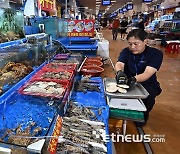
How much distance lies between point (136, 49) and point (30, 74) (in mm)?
1394

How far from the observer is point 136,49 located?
7.19 ft

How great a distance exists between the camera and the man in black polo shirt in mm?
2059

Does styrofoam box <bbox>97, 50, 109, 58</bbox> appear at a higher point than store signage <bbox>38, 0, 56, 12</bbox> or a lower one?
lower

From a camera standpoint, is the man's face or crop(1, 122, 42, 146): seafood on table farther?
the man's face

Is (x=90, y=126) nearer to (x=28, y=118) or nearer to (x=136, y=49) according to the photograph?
(x=28, y=118)

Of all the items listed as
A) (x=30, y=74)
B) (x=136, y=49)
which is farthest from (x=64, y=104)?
(x=136, y=49)

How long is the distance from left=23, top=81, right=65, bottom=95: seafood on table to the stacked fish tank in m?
0.08

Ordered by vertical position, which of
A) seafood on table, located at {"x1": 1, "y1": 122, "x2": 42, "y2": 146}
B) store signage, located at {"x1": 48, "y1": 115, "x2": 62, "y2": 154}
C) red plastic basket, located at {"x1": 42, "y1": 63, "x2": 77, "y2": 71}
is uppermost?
red plastic basket, located at {"x1": 42, "y1": 63, "x2": 77, "y2": 71}

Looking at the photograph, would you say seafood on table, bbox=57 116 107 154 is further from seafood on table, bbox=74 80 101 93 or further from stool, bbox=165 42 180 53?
stool, bbox=165 42 180 53

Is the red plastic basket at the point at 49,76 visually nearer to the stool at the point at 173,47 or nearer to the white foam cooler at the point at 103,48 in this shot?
the white foam cooler at the point at 103,48

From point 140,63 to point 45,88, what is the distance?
1.28 m

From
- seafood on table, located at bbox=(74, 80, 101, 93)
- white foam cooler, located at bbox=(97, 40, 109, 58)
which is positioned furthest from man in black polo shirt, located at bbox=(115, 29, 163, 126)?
white foam cooler, located at bbox=(97, 40, 109, 58)

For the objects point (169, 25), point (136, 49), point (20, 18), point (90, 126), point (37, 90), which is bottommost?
point (90, 126)

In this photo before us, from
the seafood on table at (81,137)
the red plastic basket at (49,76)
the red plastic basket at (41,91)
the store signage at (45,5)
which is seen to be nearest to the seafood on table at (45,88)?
the red plastic basket at (41,91)
